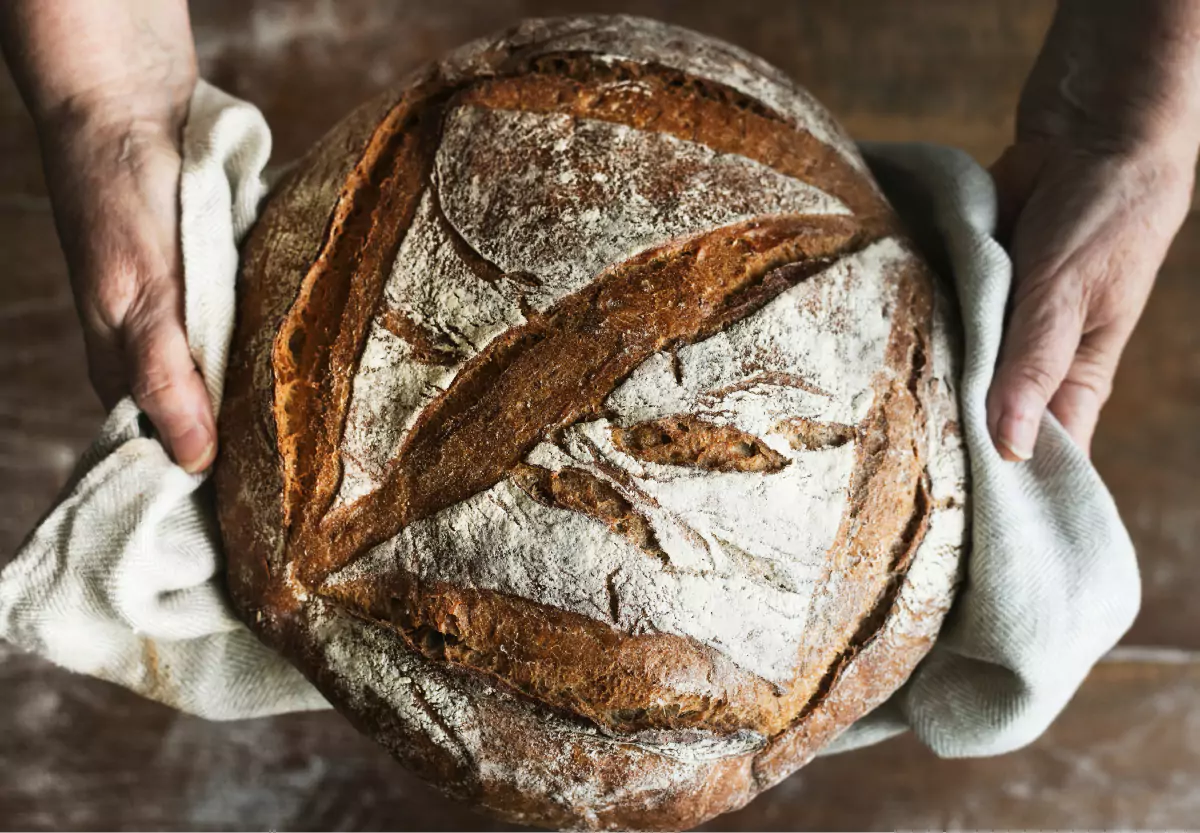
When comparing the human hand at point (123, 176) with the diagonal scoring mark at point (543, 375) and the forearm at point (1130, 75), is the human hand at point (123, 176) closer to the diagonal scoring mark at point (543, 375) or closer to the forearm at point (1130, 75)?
the diagonal scoring mark at point (543, 375)

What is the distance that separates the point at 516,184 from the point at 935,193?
0.60m

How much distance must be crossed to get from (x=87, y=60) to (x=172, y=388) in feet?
1.66

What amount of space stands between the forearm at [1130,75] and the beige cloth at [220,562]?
0.74ft

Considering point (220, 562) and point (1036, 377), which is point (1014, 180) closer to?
point (1036, 377)

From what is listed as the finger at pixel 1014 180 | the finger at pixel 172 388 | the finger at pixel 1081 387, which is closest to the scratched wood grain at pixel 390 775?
the finger at pixel 1081 387

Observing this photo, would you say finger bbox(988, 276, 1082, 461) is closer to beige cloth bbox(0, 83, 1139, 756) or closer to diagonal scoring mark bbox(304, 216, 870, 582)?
beige cloth bbox(0, 83, 1139, 756)

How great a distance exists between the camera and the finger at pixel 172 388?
103 cm

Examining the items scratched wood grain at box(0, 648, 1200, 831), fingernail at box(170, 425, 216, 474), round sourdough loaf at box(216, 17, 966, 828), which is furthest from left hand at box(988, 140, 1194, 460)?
fingernail at box(170, 425, 216, 474)

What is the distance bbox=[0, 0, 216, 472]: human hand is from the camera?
1052mm

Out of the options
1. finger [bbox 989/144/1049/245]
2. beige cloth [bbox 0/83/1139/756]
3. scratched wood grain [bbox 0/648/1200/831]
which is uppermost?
finger [bbox 989/144/1049/245]

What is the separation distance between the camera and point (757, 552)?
932 millimetres

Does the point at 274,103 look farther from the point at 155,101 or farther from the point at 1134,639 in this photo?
A: the point at 1134,639

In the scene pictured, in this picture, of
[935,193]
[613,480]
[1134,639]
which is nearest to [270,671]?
[613,480]

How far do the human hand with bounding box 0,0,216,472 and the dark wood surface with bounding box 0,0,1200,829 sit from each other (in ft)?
1.89
